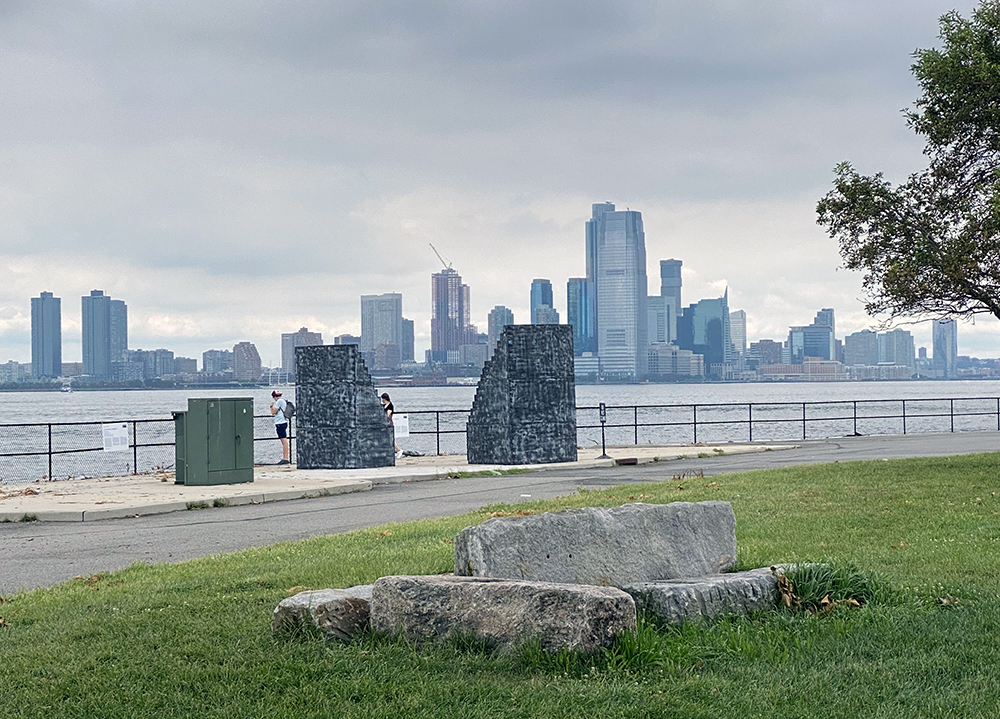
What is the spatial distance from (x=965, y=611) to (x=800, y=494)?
735 cm

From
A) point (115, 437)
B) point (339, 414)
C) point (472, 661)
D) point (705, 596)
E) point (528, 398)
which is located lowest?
point (472, 661)

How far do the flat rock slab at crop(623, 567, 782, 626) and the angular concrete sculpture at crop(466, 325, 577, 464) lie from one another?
787 inches

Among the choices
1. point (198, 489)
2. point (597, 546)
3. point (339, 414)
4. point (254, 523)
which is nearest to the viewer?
point (597, 546)

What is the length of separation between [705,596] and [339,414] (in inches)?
782

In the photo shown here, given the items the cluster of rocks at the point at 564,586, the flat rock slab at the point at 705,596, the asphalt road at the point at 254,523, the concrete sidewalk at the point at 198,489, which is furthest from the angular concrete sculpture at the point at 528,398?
the flat rock slab at the point at 705,596

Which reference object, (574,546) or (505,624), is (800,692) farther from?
(574,546)

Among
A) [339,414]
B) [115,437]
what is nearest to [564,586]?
[115,437]

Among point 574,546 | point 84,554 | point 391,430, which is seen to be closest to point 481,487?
point 391,430

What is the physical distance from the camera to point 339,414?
1030 inches

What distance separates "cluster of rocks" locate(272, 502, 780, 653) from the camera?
6117 mm

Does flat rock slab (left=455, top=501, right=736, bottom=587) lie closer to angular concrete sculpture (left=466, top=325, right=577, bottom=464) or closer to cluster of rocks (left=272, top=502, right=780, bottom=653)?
cluster of rocks (left=272, top=502, right=780, bottom=653)

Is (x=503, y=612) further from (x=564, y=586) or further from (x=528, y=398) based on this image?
(x=528, y=398)

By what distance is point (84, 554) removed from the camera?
1230 cm

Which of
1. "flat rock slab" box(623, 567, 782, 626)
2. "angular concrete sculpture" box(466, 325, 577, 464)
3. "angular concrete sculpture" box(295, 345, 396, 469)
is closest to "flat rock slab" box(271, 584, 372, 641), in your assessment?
"flat rock slab" box(623, 567, 782, 626)
